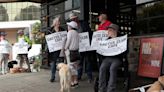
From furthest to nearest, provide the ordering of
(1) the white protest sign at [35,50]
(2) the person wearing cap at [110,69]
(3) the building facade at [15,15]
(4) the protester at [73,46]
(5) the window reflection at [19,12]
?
(5) the window reflection at [19,12] < (3) the building facade at [15,15] < (1) the white protest sign at [35,50] < (4) the protester at [73,46] < (2) the person wearing cap at [110,69]

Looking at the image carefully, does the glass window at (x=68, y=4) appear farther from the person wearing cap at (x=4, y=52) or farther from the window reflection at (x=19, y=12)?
the window reflection at (x=19, y=12)

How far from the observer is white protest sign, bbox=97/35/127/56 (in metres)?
7.82

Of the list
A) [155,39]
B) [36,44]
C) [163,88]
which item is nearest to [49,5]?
[36,44]

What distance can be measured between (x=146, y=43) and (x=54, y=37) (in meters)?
2.68

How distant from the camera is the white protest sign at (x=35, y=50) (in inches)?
612

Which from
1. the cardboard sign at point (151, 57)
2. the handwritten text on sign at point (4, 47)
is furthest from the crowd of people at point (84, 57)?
the handwritten text on sign at point (4, 47)

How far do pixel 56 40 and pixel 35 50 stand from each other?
18.1 ft

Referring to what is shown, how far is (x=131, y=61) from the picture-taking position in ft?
32.1

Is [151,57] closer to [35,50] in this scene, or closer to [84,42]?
[84,42]

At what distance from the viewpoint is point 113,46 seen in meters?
7.99

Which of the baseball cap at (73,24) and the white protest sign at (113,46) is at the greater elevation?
the baseball cap at (73,24)

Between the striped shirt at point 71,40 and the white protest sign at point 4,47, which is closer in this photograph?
the striped shirt at point 71,40

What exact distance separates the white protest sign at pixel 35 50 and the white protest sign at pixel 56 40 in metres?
5.11

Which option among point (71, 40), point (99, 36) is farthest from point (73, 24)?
point (99, 36)
